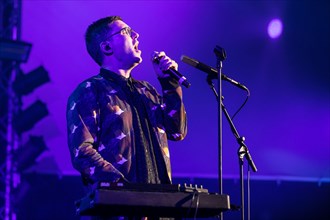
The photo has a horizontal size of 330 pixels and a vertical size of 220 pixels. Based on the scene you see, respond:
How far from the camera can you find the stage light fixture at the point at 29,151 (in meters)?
6.81

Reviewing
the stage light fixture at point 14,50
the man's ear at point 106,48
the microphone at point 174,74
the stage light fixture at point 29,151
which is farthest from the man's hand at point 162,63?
the stage light fixture at point 29,151

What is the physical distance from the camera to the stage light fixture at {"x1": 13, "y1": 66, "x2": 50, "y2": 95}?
22.3 feet

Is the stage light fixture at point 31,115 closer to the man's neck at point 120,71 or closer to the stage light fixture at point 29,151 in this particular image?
the stage light fixture at point 29,151

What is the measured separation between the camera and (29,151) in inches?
269

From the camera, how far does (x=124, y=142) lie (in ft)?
9.05

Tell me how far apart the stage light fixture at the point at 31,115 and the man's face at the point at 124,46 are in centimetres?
379

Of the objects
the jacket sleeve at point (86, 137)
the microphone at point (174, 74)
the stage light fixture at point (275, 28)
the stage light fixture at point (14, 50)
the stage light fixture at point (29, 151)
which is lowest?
the stage light fixture at point (29, 151)

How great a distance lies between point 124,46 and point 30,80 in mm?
3967

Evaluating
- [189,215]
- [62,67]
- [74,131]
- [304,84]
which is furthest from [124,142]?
[304,84]

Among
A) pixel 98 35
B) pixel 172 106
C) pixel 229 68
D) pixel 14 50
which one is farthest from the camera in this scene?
pixel 229 68

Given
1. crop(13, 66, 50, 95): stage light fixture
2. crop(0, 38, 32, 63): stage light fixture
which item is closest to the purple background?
crop(13, 66, 50, 95): stage light fixture

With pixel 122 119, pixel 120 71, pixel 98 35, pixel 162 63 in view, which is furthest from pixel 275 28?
pixel 122 119

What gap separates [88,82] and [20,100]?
14.4 feet

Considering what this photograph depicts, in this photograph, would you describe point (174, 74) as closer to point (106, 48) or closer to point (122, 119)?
point (122, 119)
